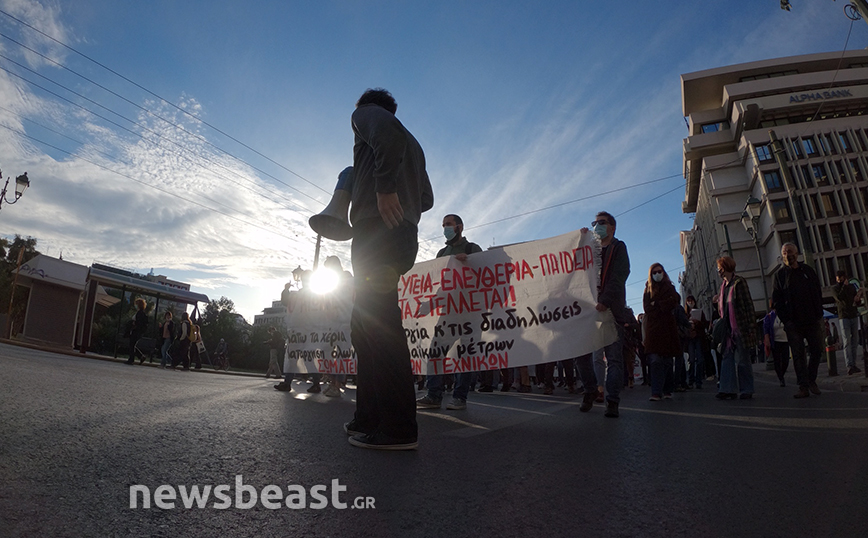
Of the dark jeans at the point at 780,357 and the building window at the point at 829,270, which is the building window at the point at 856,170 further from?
the dark jeans at the point at 780,357

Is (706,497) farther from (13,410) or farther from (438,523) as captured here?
(13,410)

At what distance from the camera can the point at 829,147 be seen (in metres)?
54.7

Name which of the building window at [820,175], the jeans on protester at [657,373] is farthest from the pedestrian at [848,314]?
the building window at [820,175]

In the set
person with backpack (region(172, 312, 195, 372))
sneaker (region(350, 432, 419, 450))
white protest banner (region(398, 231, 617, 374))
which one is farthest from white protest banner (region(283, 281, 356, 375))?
person with backpack (region(172, 312, 195, 372))

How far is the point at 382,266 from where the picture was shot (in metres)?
2.85

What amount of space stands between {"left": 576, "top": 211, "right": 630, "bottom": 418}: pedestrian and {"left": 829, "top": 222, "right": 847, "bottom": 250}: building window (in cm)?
6043

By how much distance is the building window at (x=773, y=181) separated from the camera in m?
54.3

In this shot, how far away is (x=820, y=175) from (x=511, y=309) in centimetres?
6464

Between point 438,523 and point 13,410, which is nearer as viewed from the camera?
point 438,523

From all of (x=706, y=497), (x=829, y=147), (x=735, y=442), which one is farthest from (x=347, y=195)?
(x=829, y=147)

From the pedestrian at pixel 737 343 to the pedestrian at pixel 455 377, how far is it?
11.7ft

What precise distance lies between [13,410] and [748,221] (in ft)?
71.2

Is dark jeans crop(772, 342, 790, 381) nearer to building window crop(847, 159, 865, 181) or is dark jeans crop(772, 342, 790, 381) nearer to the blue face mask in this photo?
the blue face mask

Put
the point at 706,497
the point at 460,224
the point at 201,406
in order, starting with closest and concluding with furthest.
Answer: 1. the point at 706,497
2. the point at 201,406
3. the point at 460,224
